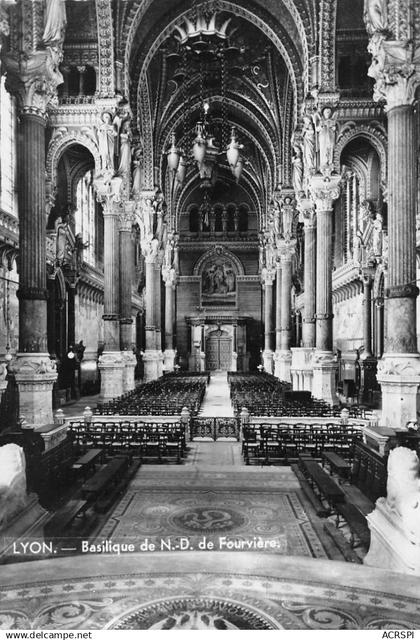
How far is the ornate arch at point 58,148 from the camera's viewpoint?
1819 centimetres

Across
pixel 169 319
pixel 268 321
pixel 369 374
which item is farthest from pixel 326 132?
pixel 169 319

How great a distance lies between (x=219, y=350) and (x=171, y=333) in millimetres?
8213

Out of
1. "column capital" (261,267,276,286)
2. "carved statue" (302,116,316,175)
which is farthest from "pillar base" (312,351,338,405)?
"column capital" (261,267,276,286)

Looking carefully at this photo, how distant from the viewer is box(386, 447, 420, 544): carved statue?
4848 mm

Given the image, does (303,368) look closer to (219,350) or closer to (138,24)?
(138,24)

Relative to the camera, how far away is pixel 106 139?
18859 mm

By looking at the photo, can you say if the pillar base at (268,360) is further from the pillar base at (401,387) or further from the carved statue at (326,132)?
the pillar base at (401,387)

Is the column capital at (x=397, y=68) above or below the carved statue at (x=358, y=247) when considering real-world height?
above

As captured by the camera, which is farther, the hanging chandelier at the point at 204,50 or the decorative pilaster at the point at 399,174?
the hanging chandelier at the point at 204,50

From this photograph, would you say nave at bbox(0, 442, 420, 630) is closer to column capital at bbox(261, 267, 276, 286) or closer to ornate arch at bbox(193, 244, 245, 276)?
column capital at bbox(261, 267, 276, 286)

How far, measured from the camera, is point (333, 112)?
18.4 metres

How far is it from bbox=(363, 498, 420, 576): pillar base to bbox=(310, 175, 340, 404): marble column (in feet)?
42.9

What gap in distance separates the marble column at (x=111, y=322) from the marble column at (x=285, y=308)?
1248 cm

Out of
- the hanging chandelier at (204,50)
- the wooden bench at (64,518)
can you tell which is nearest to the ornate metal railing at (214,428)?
the wooden bench at (64,518)
